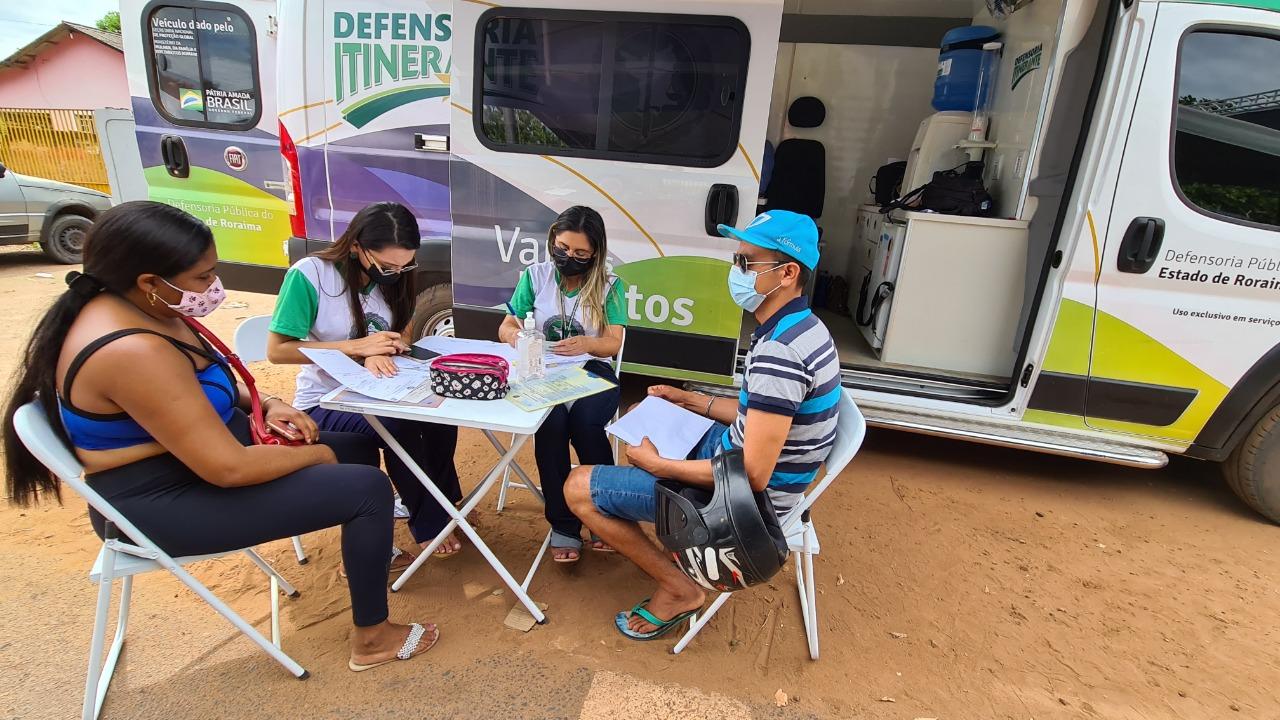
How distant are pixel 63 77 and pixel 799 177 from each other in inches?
853

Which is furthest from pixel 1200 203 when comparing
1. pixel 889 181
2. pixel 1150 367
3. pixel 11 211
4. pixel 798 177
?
pixel 11 211

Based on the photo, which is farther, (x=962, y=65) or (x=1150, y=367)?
(x=962, y=65)

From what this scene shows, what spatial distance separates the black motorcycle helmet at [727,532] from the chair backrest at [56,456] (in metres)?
1.38

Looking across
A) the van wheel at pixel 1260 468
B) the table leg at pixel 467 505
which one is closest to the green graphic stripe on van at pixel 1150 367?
the van wheel at pixel 1260 468

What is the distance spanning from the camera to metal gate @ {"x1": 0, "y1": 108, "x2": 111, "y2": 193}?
1095 centimetres

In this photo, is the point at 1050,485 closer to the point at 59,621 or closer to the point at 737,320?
the point at 737,320

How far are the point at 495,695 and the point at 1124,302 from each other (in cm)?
311

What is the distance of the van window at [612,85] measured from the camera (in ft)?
9.20

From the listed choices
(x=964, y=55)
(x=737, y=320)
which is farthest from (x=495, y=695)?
(x=964, y=55)

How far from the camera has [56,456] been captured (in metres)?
1.40

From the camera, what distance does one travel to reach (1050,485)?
332 centimetres

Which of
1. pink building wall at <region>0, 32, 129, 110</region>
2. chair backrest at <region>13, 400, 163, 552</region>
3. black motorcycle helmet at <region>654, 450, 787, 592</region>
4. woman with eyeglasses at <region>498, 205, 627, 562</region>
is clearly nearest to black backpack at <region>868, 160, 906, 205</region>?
woman with eyeglasses at <region>498, 205, 627, 562</region>

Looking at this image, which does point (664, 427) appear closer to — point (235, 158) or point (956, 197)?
point (956, 197)

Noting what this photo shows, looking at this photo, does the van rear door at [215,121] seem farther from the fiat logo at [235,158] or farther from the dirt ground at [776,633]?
the dirt ground at [776,633]
